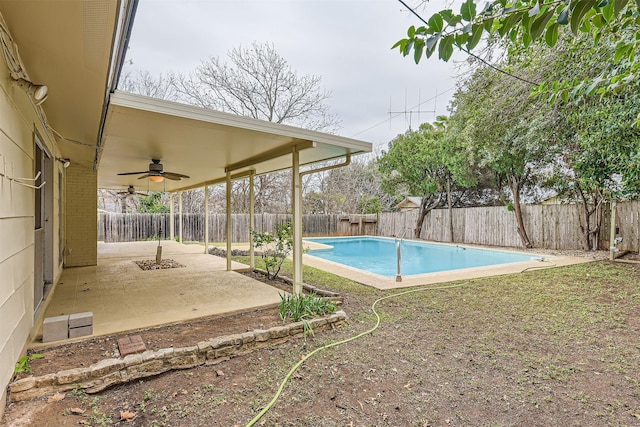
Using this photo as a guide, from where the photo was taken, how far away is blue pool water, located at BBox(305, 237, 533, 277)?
10.2 m

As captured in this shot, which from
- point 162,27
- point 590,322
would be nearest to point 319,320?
point 590,322

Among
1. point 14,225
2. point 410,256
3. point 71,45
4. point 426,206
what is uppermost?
point 71,45

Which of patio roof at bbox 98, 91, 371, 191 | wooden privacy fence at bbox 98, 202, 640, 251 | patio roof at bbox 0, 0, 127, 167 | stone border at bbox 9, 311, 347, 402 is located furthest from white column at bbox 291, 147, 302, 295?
wooden privacy fence at bbox 98, 202, 640, 251

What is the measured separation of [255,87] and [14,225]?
1532cm

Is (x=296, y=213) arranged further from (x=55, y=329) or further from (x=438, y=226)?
(x=438, y=226)

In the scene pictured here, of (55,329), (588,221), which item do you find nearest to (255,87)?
(588,221)

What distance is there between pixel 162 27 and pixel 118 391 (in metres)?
15.1

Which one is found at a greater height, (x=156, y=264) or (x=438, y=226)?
(x=438, y=226)

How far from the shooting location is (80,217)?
722cm

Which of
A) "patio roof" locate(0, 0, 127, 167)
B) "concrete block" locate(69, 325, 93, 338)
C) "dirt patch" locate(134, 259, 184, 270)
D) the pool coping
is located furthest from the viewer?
"dirt patch" locate(134, 259, 184, 270)

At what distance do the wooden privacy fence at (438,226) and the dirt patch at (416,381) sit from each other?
7.59 m

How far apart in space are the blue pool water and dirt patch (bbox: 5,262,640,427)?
488cm

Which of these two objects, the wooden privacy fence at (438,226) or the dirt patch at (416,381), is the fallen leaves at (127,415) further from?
the wooden privacy fence at (438,226)

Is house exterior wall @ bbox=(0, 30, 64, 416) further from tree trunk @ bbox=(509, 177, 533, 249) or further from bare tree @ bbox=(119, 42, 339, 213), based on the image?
bare tree @ bbox=(119, 42, 339, 213)
